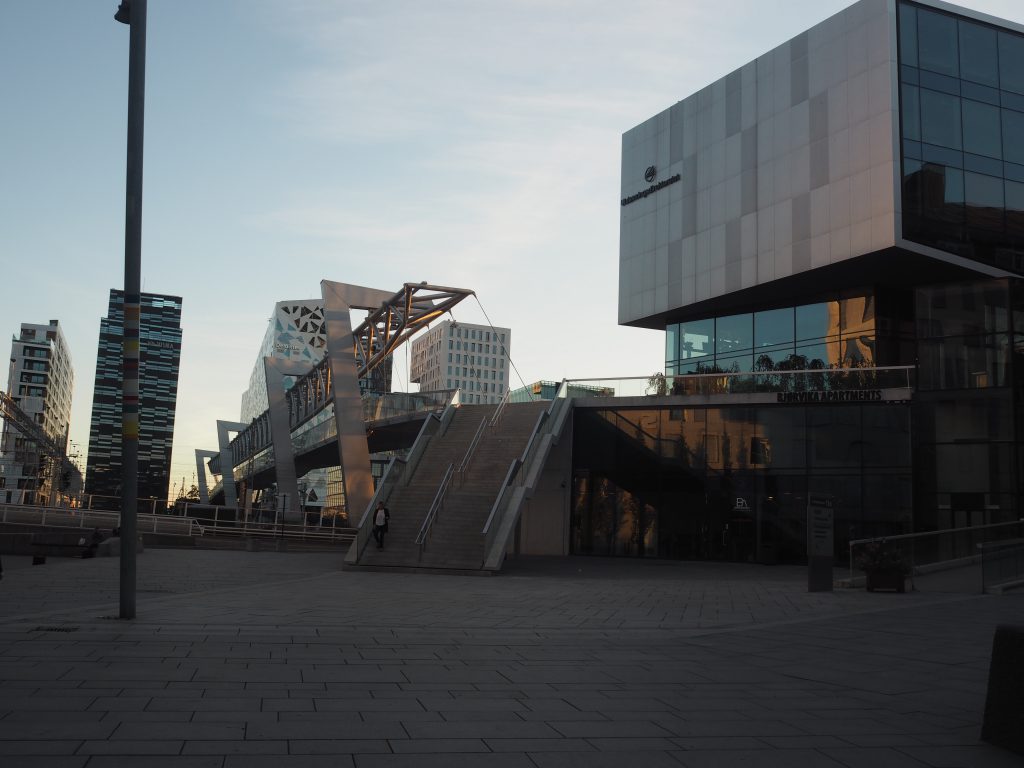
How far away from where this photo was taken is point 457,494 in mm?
26734

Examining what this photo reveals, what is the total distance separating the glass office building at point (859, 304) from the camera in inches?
1147

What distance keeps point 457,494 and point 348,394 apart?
26.9ft

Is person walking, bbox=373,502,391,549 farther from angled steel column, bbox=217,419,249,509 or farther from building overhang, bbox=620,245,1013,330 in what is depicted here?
angled steel column, bbox=217,419,249,509

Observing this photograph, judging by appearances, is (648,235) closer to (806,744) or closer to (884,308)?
(884,308)

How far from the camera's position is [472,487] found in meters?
27.2

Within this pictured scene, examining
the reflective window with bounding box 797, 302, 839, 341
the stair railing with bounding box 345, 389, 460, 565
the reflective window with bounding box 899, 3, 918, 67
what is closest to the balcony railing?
the stair railing with bounding box 345, 389, 460, 565

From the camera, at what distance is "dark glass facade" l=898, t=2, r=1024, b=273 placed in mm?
30172

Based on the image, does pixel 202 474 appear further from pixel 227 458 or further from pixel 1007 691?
pixel 1007 691

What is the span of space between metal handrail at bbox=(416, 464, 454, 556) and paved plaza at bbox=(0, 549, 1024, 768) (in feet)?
23.0

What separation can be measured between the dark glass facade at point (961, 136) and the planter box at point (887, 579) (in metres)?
14.8

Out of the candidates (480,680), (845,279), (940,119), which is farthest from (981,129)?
(480,680)

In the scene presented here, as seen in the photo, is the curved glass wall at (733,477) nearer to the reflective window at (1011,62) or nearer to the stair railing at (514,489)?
A: the stair railing at (514,489)

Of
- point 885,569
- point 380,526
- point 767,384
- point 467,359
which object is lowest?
point 885,569

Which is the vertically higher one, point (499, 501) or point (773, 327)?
point (773, 327)
